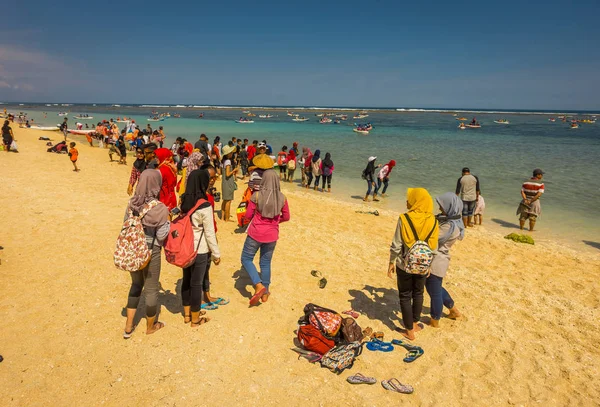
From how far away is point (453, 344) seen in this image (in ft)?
15.2

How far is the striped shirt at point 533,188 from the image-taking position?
967 cm

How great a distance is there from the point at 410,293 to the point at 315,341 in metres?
1.49

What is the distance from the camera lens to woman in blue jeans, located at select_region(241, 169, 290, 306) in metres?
4.62

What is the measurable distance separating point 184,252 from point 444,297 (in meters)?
4.07

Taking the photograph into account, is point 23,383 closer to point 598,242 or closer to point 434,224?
point 434,224

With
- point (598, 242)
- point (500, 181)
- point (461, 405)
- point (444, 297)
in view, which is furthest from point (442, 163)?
point (461, 405)

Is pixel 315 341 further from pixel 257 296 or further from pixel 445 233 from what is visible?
pixel 445 233

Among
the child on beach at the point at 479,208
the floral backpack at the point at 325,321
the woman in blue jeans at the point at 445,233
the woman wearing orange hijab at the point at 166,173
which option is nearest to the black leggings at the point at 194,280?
the floral backpack at the point at 325,321

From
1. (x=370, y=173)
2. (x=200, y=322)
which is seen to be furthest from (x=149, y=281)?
(x=370, y=173)

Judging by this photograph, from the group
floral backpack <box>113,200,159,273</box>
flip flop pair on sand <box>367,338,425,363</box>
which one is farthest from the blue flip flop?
floral backpack <box>113,200,159,273</box>

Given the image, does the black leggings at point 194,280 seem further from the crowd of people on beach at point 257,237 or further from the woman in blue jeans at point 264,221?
the woman in blue jeans at point 264,221

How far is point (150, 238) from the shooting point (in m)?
3.89

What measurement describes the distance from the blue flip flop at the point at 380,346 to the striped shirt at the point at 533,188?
7977 mm

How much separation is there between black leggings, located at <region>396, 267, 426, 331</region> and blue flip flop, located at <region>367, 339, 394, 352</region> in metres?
0.44
